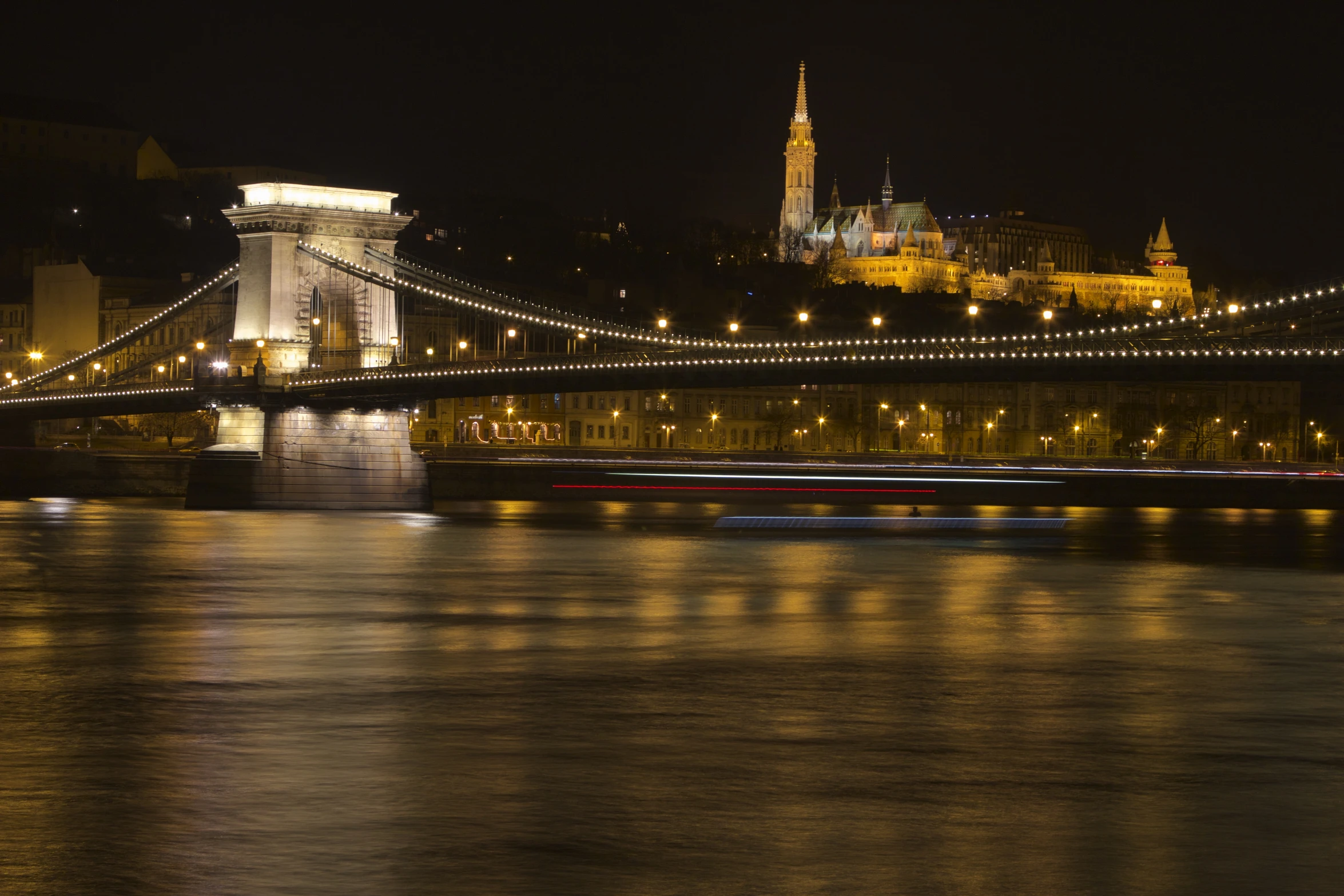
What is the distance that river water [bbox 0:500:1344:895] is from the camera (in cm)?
865

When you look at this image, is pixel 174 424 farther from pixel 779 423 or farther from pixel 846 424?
pixel 846 424

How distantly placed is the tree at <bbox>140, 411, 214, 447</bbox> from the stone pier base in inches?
1082

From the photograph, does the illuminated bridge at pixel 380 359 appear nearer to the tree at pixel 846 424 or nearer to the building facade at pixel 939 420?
the building facade at pixel 939 420

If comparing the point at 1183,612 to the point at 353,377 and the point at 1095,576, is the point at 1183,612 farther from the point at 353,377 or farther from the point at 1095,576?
the point at 353,377

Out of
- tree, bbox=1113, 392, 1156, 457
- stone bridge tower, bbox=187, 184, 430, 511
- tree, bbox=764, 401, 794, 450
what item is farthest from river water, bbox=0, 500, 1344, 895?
tree, bbox=1113, 392, 1156, 457

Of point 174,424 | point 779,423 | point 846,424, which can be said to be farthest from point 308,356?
point 846,424

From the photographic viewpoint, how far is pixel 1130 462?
78.0m

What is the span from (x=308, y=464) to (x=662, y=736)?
118ft

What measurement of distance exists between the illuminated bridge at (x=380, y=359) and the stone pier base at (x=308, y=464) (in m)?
0.04

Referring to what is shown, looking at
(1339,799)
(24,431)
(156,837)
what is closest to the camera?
(156,837)

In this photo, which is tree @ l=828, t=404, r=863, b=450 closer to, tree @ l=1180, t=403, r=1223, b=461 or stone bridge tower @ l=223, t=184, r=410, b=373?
tree @ l=1180, t=403, r=1223, b=461

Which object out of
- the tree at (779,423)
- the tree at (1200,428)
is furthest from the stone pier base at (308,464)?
the tree at (1200,428)

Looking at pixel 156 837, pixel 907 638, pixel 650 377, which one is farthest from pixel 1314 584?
pixel 156 837

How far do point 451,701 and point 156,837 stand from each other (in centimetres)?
514
